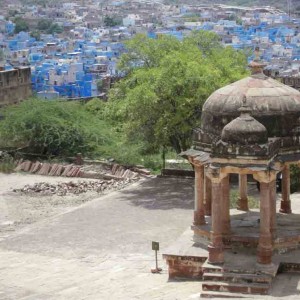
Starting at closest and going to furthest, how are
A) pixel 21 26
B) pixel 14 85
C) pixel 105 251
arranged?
pixel 105 251 → pixel 14 85 → pixel 21 26

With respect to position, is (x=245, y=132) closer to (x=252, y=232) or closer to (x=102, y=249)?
(x=252, y=232)

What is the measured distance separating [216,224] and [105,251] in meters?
3.88

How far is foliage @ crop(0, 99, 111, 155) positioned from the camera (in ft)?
91.8

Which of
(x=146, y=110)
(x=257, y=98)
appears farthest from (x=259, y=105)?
(x=146, y=110)

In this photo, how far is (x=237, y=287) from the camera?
12445 millimetres

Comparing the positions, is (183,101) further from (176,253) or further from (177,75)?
(176,253)

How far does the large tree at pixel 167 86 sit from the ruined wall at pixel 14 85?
15789 mm

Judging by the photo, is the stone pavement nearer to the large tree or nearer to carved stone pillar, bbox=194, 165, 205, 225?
carved stone pillar, bbox=194, 165, 205, 225

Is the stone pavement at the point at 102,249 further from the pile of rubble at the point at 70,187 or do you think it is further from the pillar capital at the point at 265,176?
the pillar capital at the point at 265,176

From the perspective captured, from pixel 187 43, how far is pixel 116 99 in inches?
111

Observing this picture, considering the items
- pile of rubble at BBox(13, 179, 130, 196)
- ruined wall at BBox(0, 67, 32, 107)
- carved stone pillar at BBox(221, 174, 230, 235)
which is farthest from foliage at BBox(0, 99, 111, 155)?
carved stone pillar at BBox(221, 174, 230, 235)

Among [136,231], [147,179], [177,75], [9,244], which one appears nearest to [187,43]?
[177,75]

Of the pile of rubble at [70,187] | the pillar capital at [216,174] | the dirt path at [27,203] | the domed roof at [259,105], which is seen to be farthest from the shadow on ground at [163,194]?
the pillar capital at [216,174]

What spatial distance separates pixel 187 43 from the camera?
79.5 feet
